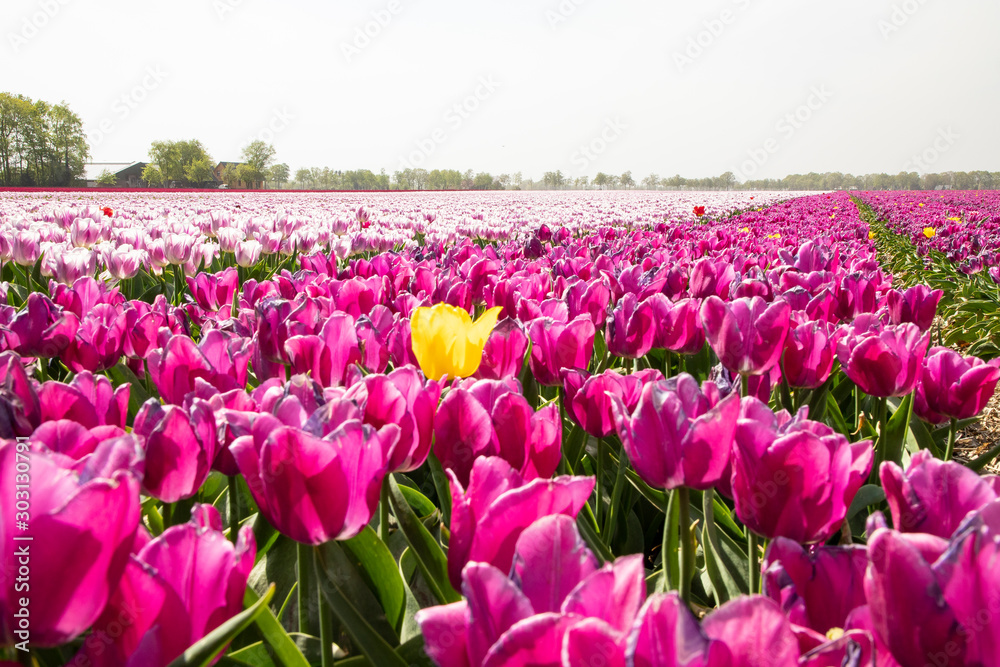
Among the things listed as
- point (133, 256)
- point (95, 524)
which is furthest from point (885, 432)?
point (133, 256)

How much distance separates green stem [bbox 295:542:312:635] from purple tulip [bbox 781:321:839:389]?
1.12 metres

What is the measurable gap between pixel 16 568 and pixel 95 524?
0.06 metres

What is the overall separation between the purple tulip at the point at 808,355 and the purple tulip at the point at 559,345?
458 millimetres

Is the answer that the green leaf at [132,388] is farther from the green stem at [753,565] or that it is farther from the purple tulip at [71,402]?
the green stem at [753,565]

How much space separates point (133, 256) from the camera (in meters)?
3.19

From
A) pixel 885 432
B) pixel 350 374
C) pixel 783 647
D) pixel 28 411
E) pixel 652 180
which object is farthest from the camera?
pixel 652 180

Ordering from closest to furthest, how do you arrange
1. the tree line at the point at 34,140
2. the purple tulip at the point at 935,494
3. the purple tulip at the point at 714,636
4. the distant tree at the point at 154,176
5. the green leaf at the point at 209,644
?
the purple tulip at the point at 714,636 → the green leaf at the point at 209,644 → the purple tulip at the point at 935,494 → the tree line at the point at 34,140 → the distant tree at the point at 154,176

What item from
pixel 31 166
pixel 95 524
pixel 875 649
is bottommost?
pixel 875 649

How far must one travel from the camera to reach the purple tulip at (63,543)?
0.50 m

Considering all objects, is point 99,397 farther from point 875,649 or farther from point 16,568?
point 875,649

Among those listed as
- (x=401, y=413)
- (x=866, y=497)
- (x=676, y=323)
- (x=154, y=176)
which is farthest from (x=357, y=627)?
(x=154, y=176)

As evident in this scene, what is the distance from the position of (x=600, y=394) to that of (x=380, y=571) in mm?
495

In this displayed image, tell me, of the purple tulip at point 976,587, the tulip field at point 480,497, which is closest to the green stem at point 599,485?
the tulip field at point 480,497

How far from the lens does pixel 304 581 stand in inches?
34.2
